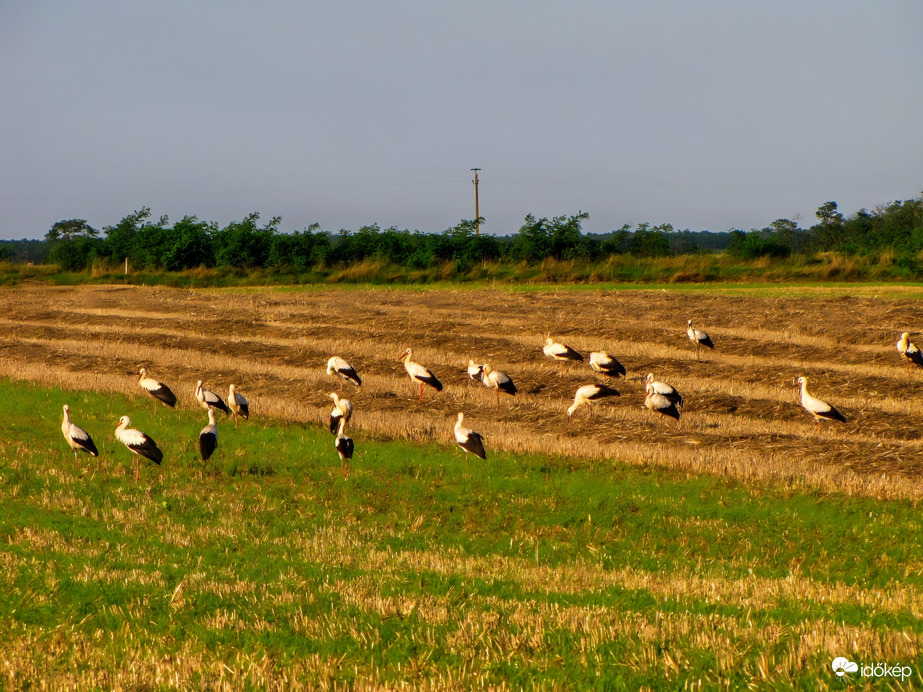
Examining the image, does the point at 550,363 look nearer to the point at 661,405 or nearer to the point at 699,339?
the point at 699,339

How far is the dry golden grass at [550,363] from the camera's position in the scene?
14273 mm

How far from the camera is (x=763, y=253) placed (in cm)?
5359

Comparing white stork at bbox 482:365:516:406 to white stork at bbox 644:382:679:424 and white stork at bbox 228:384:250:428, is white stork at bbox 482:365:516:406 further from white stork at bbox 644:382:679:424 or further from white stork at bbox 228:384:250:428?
white stork at bbox 228:384:250:428

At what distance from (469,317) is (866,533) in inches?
831

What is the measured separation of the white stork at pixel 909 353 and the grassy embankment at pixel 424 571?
1116 centimetres

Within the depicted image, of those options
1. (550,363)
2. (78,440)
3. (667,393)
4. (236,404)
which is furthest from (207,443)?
(550,363)

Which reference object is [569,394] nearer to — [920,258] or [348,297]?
[348,297]

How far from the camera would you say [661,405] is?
54.7ft

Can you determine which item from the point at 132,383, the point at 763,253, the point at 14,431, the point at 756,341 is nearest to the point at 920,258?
the point at 763,253

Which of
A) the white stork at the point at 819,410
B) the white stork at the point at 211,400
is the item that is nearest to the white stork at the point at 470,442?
the white stork at the point at 211,400

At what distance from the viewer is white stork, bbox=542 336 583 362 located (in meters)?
22.3

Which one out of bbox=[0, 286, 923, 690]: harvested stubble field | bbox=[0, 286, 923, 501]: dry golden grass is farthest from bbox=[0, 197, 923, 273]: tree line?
bbox=[0, 286, 923, 690]: harvested stubble field

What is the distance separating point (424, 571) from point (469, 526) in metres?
2.62

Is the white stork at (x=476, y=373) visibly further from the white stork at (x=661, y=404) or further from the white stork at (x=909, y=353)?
the white stork at (x=909, y=353)
